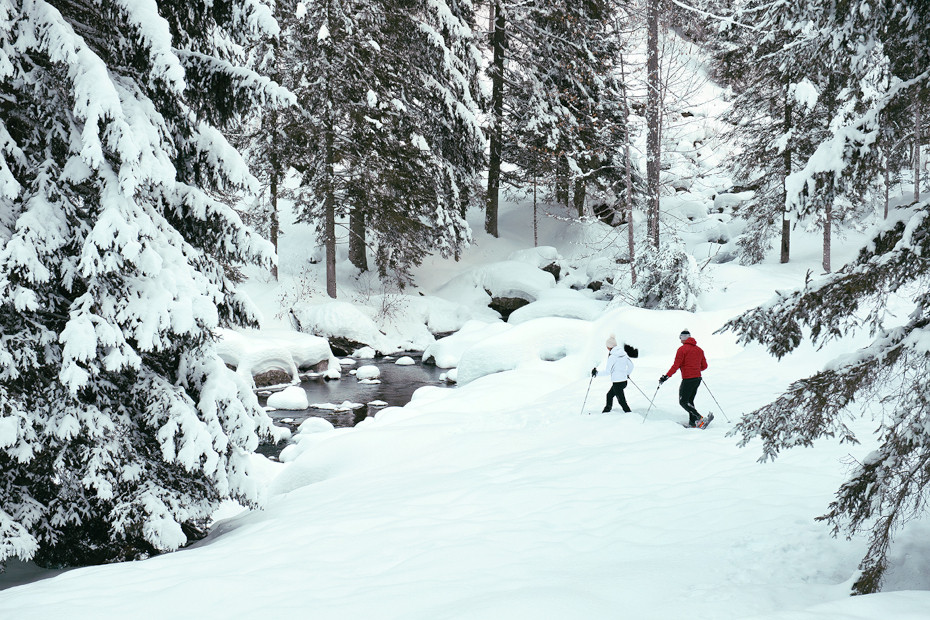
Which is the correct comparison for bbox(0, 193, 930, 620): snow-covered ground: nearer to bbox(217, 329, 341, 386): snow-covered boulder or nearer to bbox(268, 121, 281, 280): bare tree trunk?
bbox(217, 329, 341, 386): snow-covered boulder

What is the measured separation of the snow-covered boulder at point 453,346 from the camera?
60.4ft

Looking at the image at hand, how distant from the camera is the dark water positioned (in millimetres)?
13500

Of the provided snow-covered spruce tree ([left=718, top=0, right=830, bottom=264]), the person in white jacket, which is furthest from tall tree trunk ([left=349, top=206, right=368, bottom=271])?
the person in white jacket

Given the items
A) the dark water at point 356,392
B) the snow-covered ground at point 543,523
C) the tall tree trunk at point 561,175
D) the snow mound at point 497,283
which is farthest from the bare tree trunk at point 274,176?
the tall tree trunk at point 561,175

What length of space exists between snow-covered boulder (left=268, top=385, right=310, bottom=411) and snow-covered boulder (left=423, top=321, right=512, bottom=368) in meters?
4.92

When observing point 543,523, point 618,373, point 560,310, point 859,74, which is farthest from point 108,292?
point 560,310

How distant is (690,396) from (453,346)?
9.59 metres

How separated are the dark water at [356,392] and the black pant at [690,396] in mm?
6557

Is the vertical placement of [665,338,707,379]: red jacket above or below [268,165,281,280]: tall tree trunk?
below

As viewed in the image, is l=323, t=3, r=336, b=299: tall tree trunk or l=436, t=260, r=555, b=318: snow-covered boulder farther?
l=436, t=260, r=555, b=318: snow-covered boulder

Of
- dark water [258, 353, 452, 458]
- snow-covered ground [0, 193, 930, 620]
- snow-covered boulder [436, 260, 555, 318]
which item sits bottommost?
dark water [258, 353, 452, 458]

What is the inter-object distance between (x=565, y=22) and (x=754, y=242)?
1093 centimetres

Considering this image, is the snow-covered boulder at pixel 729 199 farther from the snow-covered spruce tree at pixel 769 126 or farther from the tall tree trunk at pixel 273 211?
the tall tree trunk at pixel 273 211

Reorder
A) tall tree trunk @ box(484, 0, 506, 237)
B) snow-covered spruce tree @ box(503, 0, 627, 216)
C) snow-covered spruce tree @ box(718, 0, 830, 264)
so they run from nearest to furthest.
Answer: snow-covered spruce tree @ box(718, 0, 830, 264), snow-covered spruce tree @ box(503, 0, 627, 216), tall tree trunk @ box(484, 0, 506, 237)
